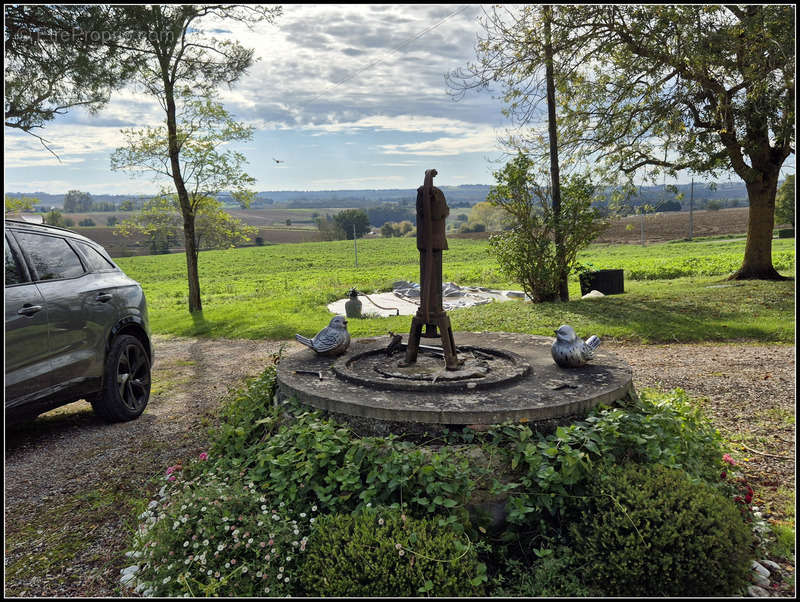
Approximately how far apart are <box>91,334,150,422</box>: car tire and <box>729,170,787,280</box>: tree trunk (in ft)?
44.1

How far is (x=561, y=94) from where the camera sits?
1316 centimetres

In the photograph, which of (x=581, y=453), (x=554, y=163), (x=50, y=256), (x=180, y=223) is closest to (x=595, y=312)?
(x=554, y=163)

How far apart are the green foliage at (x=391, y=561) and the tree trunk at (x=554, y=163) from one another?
396 inches

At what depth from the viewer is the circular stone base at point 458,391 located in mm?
3711

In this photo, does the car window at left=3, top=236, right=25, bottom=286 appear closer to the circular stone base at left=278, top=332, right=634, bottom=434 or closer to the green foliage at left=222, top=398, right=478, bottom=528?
the circular stone base at left=278, top=332, right=634, bottom=434

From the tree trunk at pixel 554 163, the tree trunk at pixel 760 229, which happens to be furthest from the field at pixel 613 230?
the tree trunk at pixel 554 163

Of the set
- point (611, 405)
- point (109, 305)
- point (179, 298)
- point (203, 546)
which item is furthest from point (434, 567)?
point (179, 298)

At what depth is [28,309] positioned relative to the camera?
454 centimetres

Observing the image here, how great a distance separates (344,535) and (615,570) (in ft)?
4.61

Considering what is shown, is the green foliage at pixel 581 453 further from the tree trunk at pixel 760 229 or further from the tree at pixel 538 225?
the tree trunk at pixel 760 229

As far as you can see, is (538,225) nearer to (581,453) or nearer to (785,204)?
(581,453)

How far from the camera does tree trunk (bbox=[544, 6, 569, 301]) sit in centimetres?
1198

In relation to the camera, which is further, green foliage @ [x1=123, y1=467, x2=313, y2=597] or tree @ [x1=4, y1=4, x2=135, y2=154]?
tree @ [x1=4, y1=4, x2=135, y2=154]

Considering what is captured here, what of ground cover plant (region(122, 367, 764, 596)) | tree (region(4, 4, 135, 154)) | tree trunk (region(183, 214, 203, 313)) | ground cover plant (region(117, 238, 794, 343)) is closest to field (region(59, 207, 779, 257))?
ground cover plant (region(117, 238, 794, 343))
